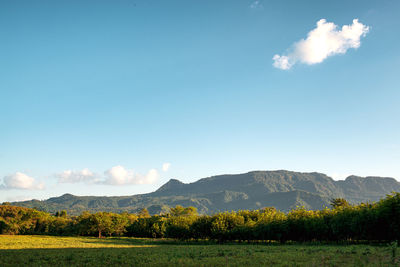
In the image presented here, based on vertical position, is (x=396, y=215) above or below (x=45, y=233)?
above

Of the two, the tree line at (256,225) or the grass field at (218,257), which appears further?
the tree line at (256,225)

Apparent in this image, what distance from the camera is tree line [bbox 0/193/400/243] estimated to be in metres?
55.5

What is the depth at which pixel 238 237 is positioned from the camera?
77.0 meters

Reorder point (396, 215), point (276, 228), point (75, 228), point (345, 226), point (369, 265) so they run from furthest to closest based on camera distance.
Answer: point (75, 228)
point (276, 228)
point (345, 226)
point (396, 215)
point (369, 265)

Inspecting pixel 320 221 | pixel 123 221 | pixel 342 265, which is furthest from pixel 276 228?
pixel 123 221

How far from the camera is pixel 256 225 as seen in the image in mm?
75250

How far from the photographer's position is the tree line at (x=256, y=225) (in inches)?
2186

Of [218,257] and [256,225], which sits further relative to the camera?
[256,225]

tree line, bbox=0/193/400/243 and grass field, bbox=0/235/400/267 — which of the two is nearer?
grass field, bbox=0/235/400/267

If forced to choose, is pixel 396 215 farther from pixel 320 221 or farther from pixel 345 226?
pixel 320 221

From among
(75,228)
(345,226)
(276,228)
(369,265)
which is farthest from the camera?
(75,228)

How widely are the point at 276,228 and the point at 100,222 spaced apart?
77.6 m

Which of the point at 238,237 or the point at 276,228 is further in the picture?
the point at 238,237

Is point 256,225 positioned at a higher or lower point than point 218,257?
lower
